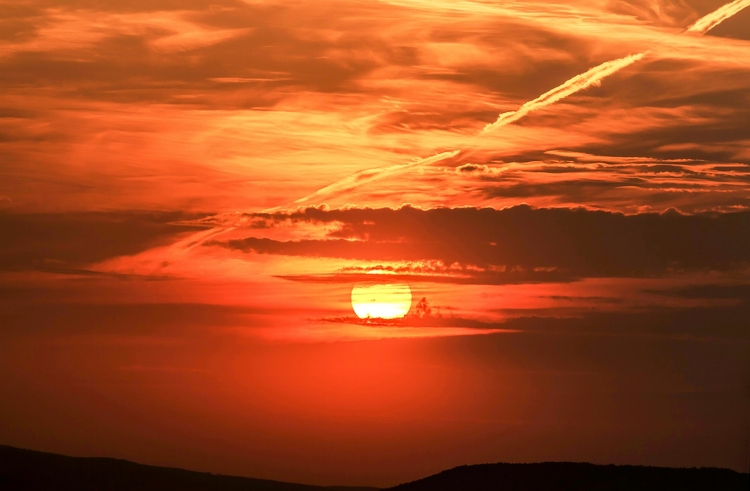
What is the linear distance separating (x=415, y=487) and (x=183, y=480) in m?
60.0

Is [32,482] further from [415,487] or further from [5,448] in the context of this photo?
[415,487]

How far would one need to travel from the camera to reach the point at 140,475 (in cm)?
9712

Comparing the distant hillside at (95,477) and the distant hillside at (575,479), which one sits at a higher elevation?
the distant hillside at (95,477)

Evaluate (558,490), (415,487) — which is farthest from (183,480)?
(558,490)

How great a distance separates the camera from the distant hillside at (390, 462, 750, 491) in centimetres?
4172

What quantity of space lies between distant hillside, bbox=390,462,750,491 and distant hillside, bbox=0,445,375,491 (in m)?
47.8

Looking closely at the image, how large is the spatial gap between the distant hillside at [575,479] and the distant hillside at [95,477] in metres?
47.8

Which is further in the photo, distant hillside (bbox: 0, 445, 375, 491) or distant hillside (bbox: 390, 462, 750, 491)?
distant hillside (bbox: 0, 445, 375, 491)

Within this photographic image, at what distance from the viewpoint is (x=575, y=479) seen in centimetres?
4434

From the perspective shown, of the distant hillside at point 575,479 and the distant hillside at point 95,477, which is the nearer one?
the distant hillside at point 575,479

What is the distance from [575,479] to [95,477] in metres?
62.4

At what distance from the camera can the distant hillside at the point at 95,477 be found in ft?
276

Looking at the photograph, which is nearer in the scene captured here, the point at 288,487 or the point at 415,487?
the point at 415,487

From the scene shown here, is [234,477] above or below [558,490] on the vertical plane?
above
